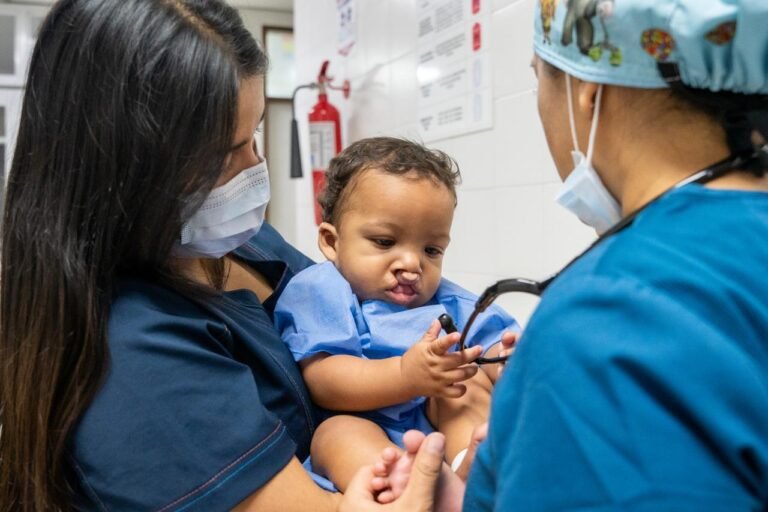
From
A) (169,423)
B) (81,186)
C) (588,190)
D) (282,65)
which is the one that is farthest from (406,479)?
(282,65)

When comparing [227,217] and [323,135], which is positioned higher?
[323,135]

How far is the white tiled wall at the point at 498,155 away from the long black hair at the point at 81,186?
1.04 m

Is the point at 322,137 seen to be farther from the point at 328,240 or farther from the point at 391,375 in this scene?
the point at 391,375

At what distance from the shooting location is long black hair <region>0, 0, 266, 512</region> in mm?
872

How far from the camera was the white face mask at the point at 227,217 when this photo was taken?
40.5 inches

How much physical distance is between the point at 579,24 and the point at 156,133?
0.55 metres

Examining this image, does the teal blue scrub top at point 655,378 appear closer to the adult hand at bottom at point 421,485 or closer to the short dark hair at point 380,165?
the adult hand at bottom at point 421,485

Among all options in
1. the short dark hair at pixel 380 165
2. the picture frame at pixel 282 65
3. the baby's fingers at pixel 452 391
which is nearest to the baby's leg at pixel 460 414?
the baby's fingers at pixel 452 391

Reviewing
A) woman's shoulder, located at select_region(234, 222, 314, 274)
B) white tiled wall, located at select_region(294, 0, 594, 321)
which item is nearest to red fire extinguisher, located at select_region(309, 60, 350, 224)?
white tiled wall, located at select_region(294, 0, 594, 321)

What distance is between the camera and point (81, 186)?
896 millimetres

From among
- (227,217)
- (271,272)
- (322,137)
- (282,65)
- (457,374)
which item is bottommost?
(457,374)

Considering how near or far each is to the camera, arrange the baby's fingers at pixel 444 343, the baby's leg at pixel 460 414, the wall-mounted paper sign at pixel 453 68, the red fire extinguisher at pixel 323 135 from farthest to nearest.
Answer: the red fire extinguisher at pixel 323 135 → the wall-mounted paper sign at pixel 453 68 → the baby's leg at pixel 460 414 → the baby's fingers at pixel 444 343

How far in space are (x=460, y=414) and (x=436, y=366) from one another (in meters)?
0.19

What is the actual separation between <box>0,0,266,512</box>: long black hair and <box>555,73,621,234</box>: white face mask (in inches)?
19.0
